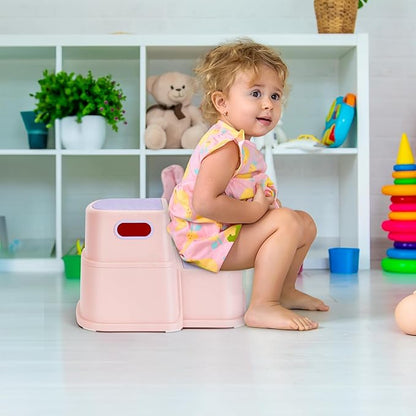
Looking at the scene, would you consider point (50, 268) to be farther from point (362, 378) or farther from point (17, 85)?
point (362, 378)

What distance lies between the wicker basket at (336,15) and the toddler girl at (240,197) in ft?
4.12

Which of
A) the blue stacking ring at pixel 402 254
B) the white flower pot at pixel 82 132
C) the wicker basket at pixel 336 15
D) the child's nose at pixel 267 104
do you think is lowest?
the blue stacking ring at pixel 402 254

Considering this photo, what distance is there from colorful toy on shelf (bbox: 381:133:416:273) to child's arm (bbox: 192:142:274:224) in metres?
1.36

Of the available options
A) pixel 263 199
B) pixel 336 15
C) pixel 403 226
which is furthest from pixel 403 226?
pixel 263 199

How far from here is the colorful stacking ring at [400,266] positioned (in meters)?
3.01

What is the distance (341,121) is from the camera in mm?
3053

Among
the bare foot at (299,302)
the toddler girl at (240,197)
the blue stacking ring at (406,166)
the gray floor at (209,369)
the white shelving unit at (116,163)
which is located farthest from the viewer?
the white shelving unit at (116,163)

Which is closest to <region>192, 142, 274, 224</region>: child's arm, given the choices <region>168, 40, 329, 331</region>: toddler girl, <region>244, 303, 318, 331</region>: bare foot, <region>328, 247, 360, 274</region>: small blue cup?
<region>168, 40, 329, 331</region>: toddler girl

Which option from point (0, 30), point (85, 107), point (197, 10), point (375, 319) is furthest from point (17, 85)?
point (375, 319)

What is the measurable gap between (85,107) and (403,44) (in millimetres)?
1537

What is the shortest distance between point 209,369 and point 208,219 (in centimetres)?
51

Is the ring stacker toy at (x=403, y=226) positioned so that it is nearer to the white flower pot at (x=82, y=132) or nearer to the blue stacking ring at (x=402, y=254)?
the blue stacking ring at (x=402, y=254)

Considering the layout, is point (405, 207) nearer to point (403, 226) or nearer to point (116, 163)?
point (403, 226)

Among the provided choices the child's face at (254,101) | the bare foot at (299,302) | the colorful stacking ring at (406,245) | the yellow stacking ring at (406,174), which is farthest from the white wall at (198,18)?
the child's face at (254,101)
